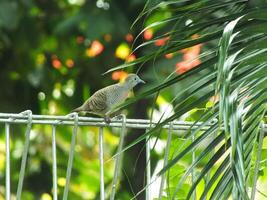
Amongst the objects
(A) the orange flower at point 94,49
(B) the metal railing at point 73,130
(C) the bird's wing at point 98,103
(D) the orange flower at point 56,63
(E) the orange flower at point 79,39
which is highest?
(E) the orange flower at point 79,39

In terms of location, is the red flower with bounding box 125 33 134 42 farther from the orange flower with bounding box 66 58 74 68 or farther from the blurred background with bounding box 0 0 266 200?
the orange flower with bounding box 66 58 74 68

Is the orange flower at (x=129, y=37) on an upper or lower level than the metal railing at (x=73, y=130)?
upper

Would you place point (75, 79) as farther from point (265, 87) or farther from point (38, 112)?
point (265, 87)

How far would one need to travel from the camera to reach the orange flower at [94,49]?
19.2 feet

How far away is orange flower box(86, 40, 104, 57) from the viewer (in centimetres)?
584

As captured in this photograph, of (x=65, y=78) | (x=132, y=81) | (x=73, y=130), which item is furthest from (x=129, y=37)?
(x=73, y=130)

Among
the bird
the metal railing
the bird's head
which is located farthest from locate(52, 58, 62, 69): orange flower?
the metal railing

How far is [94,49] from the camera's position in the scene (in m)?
5.96

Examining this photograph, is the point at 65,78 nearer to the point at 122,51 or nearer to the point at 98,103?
the point at 122,51

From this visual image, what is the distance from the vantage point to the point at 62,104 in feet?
19.1

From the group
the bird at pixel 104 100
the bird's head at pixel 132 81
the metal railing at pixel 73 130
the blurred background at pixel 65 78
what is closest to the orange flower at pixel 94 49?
the blurred background at pixel 65 78

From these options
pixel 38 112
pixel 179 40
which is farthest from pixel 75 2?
pixel 179 40

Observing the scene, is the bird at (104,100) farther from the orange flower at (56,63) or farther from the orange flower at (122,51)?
the orange flower at (56,63)

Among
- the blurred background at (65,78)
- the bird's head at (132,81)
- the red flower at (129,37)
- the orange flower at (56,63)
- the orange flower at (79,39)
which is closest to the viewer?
the bird's head at (132,81)
